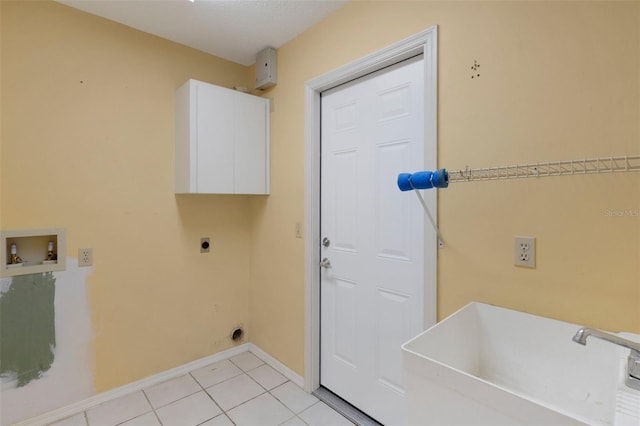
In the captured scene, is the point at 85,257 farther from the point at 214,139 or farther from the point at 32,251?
the point at 214,139

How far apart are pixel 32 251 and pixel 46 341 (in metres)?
0.56

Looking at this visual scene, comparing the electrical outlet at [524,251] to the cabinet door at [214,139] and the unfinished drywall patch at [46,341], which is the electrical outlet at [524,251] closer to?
the cabinet door at [214,139]

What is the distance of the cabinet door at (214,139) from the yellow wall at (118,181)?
0.33m

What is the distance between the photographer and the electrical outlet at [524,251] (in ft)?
3.95

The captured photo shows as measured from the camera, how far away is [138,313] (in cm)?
224

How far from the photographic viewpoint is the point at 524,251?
1.22 metres

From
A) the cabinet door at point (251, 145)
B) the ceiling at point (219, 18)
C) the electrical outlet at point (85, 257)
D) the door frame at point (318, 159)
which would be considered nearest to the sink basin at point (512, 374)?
the door frame at point (318, 159)

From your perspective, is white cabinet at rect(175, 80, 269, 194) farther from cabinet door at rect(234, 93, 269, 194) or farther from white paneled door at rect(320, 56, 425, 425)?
white paneled door at rect(320, 56, 425, 425)

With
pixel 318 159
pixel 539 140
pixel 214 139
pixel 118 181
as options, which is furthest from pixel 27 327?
pixel 539 140

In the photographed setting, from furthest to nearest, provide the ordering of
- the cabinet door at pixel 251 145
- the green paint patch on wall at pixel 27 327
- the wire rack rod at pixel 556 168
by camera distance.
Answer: the cabinet door at pixel 251 145, the green paint patch on wall at pixel 27 327, the wire rack rod at pixel 556 168

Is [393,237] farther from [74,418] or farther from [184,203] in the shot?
[74,418]

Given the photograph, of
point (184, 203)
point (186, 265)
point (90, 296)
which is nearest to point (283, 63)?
point (184, 203)

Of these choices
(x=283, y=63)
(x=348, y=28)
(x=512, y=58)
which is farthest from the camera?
(x=283, y=63)

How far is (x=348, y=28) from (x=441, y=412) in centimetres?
200
